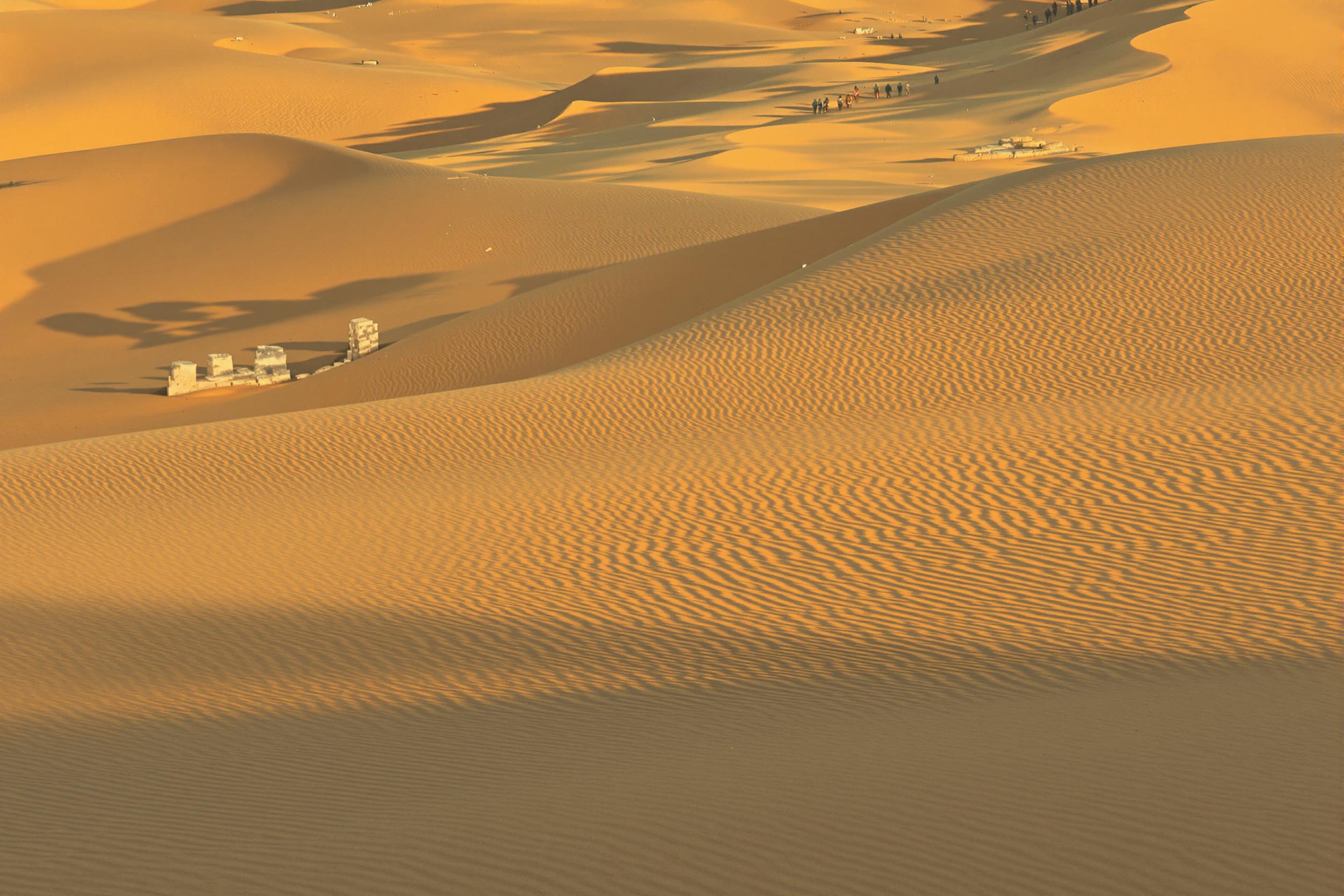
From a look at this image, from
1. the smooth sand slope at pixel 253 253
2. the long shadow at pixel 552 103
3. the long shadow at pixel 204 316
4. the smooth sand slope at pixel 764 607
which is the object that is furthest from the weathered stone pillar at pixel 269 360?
the long shadow at pixel 552 103

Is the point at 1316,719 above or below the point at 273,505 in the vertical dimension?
above

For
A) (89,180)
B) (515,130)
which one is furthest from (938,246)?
(515,130)

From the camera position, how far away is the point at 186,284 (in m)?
29.2

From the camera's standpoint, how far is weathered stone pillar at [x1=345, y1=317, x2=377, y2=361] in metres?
23.3

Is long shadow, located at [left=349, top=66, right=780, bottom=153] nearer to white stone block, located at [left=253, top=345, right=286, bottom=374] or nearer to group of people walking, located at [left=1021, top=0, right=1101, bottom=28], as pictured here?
group of people walking, located at [left=1021, top=0, right=1101, bottom=28]

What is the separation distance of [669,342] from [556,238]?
11.3 metres

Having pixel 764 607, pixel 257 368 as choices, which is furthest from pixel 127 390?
pixel 764 607

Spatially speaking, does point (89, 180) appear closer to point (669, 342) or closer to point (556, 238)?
point (556, 238)

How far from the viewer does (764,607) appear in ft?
29.6

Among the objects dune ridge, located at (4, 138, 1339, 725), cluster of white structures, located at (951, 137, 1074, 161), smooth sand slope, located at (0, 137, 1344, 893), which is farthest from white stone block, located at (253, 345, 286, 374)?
Result: cluster of white structures, located at (951, 137, 1074, 161)

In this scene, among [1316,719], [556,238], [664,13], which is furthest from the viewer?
[664,13]

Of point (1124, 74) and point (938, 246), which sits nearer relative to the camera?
point (938, 246)

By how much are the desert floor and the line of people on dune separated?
17.3 m

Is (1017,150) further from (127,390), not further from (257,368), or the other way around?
(127,390)
